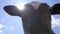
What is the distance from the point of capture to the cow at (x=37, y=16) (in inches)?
273

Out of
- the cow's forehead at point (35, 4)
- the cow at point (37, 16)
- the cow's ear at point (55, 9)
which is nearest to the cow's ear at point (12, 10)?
the cow at point (37, 16)

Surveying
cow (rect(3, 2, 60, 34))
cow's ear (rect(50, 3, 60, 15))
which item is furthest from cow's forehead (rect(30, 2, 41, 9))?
cow's ear (rect(50, 3, 60, 15))

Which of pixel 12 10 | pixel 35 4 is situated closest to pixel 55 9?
pixel 35 4

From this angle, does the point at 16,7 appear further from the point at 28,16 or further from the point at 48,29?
the point at 48,29

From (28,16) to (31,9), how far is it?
0.19m

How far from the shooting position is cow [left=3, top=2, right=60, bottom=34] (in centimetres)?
694

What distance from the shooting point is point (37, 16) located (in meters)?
7.15

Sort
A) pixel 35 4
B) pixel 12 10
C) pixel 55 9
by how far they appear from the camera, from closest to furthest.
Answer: pixel 35 4
pixel 55 9
pixel 12 10

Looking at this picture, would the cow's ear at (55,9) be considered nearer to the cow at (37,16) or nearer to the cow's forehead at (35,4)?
the cow at (37,16)

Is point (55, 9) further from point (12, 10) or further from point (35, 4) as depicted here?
point (12, 10)

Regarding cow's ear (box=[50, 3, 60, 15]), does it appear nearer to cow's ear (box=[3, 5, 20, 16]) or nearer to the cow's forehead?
the cow's forehead

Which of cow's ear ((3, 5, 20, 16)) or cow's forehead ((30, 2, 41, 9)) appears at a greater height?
cow's forehead ((30, 2, 41, 9))

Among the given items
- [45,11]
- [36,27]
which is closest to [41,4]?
[45,11]

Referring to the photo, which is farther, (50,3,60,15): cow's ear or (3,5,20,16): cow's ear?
(3,5,20,16): cow's ear
